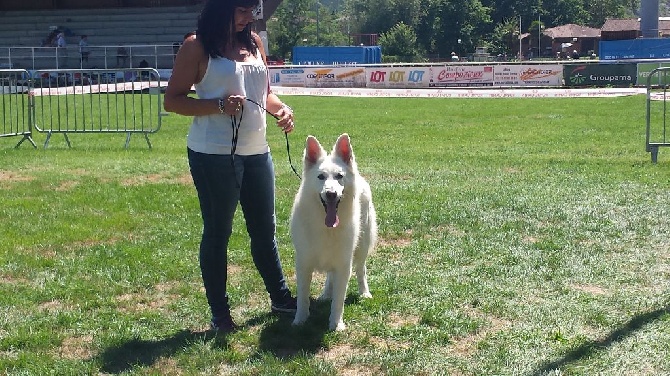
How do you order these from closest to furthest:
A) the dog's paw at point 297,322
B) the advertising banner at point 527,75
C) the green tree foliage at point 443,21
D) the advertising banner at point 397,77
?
1. the dog's paw at point 297,322
2. the advertising banner at point 527,75
3. the advertising banner at point 397,77
4. the green tree foliage at point 443,21

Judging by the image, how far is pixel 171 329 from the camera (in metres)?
5.23

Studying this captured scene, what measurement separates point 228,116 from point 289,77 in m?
39.4

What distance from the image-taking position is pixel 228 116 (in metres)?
4.84

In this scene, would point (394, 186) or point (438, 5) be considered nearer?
point (394, 186)

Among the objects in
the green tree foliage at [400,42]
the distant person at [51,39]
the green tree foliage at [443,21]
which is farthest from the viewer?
the green tree foliage at [443,21]

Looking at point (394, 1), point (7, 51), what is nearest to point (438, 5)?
point (394, 1)

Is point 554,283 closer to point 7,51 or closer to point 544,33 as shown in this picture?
point 7,51

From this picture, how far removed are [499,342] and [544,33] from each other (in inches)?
3567

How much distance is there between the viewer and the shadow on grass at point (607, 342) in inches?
177

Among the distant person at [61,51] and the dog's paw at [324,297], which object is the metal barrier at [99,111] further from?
the dog's paw at [324,297]

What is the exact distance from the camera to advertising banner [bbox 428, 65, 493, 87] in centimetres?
4100

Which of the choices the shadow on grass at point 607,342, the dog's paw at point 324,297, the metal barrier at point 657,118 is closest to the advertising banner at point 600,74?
the metal barrier at point 657,118

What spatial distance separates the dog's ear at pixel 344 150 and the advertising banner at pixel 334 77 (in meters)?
37.9

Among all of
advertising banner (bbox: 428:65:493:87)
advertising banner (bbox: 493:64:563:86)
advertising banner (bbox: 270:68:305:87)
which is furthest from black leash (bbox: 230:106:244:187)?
advertising banner (bbox: 270:68:305:87)
